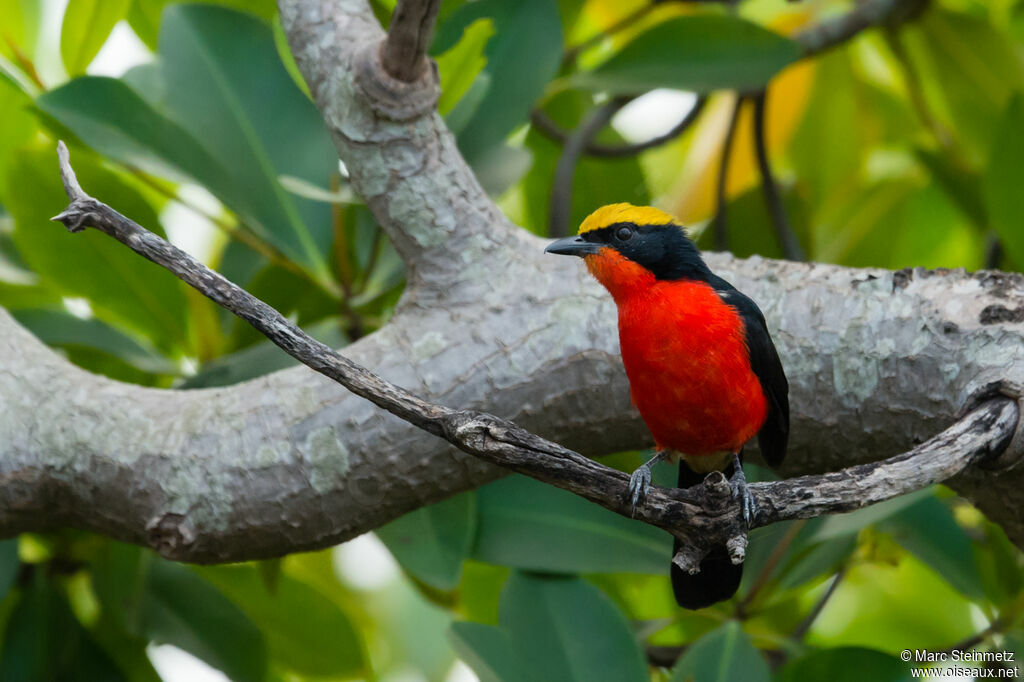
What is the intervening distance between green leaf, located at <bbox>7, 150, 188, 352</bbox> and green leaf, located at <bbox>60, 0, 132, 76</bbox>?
0.28 metres

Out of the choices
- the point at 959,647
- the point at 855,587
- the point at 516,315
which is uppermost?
the point at 516,315

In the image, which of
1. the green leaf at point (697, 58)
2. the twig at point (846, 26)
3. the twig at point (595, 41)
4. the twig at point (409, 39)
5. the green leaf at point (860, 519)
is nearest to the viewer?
the twig at point (409, 39)

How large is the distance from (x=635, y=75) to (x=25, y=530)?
223cm

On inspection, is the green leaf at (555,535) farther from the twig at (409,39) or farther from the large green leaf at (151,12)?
the large green leaf at (151,12)

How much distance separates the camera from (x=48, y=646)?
291cm

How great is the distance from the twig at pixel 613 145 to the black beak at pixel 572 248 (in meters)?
1.00

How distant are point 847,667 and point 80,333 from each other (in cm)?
230

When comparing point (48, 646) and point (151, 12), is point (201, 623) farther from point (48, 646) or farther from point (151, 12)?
point (151, 12)

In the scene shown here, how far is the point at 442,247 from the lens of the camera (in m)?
2.45

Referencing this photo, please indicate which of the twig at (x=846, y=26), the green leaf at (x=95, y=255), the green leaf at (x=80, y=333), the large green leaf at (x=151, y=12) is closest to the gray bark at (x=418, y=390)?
the green leaf at (x=80, y=333)

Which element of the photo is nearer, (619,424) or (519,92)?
(619,424)

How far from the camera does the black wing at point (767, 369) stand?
89.9 inches

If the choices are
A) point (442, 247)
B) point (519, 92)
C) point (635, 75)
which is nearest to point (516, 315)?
point (442, 247)

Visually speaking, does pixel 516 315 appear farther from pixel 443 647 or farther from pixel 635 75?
pixel 443 647
